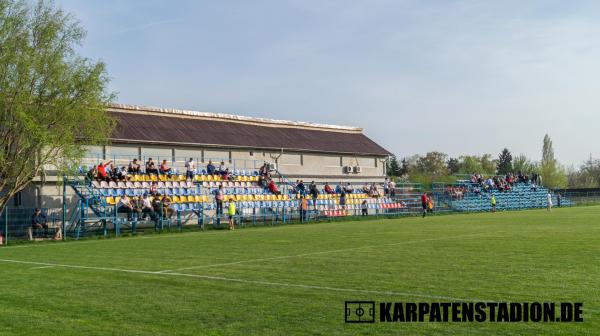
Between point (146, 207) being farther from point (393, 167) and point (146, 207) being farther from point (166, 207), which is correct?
point (393, 167)

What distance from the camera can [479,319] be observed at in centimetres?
A: 834

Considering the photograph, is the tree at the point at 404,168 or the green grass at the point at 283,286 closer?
the green grass at the point at 283,286

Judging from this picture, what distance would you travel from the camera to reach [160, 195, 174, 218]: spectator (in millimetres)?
33688

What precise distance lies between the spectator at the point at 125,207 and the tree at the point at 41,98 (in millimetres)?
3707

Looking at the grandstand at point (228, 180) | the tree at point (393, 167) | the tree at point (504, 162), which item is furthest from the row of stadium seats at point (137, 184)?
the tree at point (504, 162)

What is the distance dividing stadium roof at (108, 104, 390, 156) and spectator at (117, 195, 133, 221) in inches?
287

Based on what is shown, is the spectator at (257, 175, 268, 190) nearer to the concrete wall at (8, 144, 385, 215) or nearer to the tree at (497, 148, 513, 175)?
the concrete wall at (8, 144, 385, 215)

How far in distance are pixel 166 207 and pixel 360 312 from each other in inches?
1030

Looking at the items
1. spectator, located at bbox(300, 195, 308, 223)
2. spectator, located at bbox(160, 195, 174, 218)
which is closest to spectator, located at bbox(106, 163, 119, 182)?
spectator, located at bbox(160, 195, 174, 218)

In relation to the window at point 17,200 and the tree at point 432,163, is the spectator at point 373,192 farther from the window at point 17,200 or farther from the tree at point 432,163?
the tree at point 432,163

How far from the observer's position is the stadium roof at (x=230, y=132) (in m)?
44.7

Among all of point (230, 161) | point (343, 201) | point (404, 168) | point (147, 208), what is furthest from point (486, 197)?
point (404, 168)

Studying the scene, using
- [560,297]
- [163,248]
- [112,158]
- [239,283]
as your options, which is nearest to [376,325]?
[560,297]

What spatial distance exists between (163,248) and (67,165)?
393 inches
